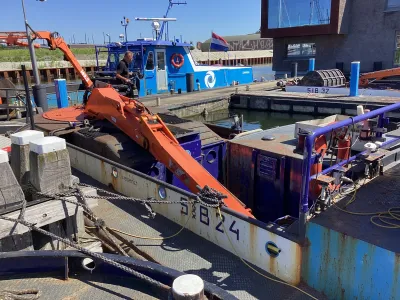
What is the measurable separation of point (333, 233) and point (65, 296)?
97.2 inches

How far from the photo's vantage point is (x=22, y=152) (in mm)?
4348

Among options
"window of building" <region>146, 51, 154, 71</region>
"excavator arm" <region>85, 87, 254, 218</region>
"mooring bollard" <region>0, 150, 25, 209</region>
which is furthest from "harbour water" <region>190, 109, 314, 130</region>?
"mooring bollard" <region>0, 150, 25, 209</region>

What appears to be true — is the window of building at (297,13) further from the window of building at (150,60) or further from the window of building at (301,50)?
the window of building at (150,60)

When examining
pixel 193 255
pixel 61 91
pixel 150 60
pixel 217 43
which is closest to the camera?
pixel 193 255

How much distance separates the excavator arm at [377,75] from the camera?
697 inches

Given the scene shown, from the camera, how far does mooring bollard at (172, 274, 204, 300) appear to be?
7.46 feet

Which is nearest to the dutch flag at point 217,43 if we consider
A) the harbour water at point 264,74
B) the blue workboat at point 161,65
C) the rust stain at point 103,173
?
the blue workboat at point 161,65

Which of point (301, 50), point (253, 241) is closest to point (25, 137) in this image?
point (253, 241)

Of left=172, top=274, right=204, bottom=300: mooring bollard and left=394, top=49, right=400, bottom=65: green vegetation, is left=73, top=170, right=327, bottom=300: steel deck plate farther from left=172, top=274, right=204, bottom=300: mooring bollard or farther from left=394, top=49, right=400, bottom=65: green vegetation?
left=394, top=49, right=400, bottom=65: green vegetation

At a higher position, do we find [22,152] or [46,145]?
[46,145]

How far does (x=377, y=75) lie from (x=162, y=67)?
1124cm

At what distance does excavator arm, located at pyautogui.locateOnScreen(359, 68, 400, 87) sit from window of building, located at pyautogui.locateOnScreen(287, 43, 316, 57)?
12248 millimetres

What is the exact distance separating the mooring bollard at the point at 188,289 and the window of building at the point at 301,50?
104 ft

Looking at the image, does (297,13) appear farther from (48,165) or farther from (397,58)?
(48,165)
